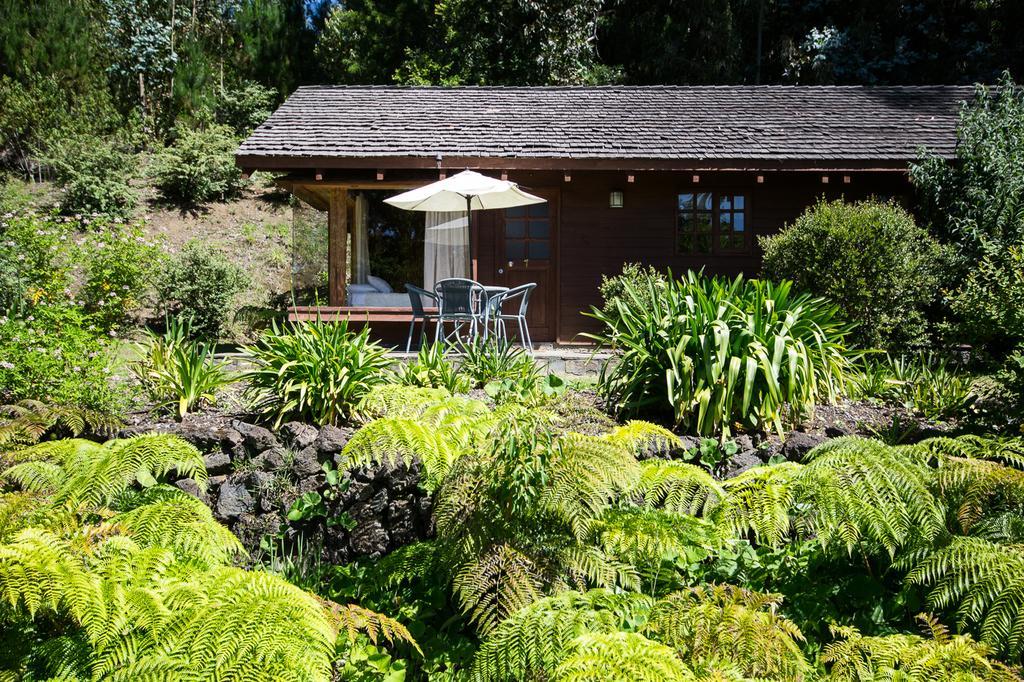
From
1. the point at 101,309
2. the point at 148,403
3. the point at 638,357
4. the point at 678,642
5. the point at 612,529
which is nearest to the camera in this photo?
the point at 678,642

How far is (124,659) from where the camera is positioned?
2.10 meters

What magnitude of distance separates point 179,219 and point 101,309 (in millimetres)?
7973

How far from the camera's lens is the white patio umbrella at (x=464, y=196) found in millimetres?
8930

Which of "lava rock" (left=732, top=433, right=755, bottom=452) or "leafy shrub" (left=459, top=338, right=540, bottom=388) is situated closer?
"lava rock" (left=732, top=433, right=755, bottom=452)

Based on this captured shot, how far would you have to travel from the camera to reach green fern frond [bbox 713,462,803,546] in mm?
2807

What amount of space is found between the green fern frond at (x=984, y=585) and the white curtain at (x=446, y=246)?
29.2 ft

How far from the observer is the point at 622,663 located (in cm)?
207

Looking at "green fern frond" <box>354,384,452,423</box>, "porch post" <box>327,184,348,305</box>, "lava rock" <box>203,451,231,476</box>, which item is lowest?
"lava rock" <box>203,451,231,476</box>

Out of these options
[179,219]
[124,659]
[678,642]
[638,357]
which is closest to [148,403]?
[638,357]

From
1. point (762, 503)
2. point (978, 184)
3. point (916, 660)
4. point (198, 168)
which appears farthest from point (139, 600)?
point (198, 168)

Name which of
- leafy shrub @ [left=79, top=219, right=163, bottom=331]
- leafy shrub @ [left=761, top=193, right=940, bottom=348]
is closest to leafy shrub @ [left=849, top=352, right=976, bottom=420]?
leafy shrub @ [left=761, top=193, right=940, bottom=348]

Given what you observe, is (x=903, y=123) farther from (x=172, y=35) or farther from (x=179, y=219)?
(x=172, y=35)

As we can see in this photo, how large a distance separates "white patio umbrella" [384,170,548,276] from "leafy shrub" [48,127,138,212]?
1057 centimetres

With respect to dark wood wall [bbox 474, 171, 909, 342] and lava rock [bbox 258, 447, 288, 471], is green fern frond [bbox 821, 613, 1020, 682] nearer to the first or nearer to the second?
lava rock [bbox 258, 447, 288, 471]
